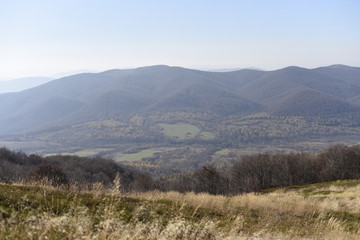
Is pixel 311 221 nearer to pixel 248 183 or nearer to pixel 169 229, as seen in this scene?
pixel 169 229

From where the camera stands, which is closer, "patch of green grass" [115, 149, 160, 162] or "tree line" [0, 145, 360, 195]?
"tree line" [0, 145, 360, 195]

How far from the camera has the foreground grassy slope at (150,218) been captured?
17.9 ft

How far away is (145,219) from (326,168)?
60618 millimetres

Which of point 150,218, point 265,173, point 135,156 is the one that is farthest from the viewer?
point 135,156

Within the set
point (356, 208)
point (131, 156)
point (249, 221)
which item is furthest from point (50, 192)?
point (131, 156)

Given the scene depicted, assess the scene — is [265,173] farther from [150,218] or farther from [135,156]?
[135,156]

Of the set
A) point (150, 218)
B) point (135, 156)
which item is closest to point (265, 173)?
point (150, 218)

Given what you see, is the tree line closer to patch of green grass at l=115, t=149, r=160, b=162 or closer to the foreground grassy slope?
the foreground grassy slope

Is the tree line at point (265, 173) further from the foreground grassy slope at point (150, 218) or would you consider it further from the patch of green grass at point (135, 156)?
the patch of green grass at point (135, 156)

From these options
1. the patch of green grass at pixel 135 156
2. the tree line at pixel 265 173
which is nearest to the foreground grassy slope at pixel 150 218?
the tree line at pixel 265 173

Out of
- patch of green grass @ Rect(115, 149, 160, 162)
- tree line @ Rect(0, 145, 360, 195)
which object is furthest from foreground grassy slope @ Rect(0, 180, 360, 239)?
patch of green grass @ Rect(115, 149, 160, 162)

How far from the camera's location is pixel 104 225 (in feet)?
20.1

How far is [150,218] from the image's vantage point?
27.4ft

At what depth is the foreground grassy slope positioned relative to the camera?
5.46 meters
